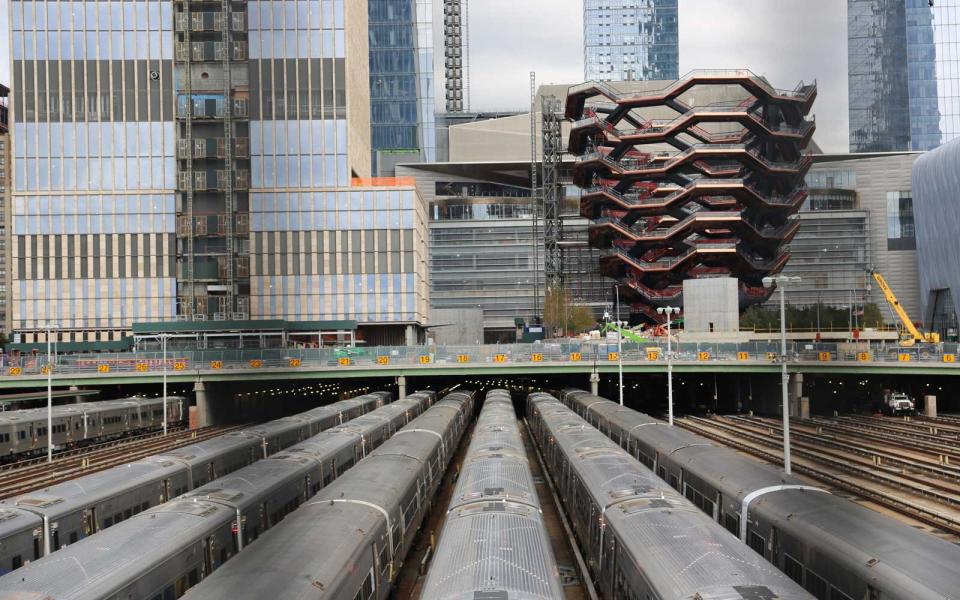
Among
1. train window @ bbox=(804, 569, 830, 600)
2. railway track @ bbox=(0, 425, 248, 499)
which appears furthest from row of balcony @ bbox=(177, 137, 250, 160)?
train window @ bbox=(804, 569, 830, 600)

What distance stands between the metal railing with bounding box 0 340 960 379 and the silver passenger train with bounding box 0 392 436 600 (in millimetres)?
43642

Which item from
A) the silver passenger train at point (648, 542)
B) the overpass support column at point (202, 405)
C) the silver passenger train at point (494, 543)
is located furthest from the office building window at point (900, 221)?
the silver passenger train at point (494, 543)

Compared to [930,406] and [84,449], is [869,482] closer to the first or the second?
[930,406]

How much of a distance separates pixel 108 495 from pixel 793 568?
21128 mm

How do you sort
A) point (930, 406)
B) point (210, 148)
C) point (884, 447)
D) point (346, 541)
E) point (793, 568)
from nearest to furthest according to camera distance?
point (346, 541) < point (793, 568) < point (884, 447) < point (930, 406) < point (210, 148)

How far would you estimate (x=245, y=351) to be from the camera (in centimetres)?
7881

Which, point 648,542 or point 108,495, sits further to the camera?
point 108,495

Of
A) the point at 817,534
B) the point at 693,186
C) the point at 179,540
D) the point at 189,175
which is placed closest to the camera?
the point at 817,534

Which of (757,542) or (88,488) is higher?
(88,488)

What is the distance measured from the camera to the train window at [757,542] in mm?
22172

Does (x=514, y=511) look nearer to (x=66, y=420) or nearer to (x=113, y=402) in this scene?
(x=66, y=420)

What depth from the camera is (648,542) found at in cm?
1864

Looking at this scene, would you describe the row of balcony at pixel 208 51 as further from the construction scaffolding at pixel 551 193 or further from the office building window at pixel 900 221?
the office building window at pixel 900 221

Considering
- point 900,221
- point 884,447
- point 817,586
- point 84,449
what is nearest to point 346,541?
point 817,586
